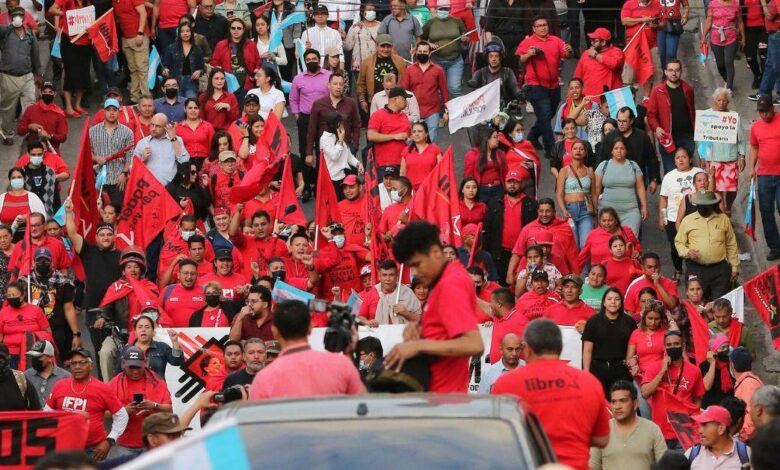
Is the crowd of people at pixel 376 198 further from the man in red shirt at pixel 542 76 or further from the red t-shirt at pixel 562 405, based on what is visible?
the red t-shirt at pixel 562 405

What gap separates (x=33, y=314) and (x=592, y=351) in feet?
16.9

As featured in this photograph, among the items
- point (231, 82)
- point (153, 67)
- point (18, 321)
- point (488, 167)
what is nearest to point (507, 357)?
point (18, 321)

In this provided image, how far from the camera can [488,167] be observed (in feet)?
64.8

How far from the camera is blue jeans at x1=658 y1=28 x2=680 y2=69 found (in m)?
23.9

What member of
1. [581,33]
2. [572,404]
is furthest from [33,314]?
[581,33]

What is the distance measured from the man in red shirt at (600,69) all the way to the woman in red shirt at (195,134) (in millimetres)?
4801

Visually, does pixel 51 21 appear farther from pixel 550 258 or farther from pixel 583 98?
pixel 550 258

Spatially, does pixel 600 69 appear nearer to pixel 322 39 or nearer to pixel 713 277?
pixel 322 39

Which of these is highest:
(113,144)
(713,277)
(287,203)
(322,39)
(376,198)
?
(322,39)

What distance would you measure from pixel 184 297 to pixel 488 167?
4446 millimetres

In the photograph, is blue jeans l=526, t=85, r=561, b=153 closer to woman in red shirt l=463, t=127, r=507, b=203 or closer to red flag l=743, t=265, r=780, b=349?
woman in red shirt l=463, t=127, r=507, b=203

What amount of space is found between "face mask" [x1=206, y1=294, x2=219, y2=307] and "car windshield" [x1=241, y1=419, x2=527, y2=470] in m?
10.2

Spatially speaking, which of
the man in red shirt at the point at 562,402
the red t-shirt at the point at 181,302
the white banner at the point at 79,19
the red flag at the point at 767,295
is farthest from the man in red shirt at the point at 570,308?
the white banner at the point at 79,19

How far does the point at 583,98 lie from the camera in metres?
21.5
